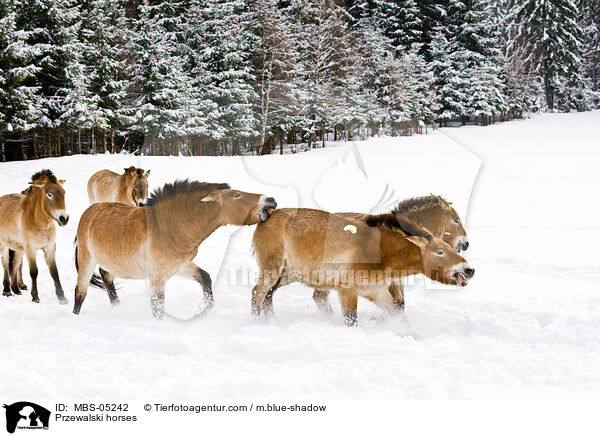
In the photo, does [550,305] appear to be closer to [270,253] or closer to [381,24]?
[270,253]

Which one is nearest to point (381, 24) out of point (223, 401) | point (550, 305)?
point (550, 305)

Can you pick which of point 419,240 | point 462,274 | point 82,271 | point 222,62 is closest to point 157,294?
point 82,271

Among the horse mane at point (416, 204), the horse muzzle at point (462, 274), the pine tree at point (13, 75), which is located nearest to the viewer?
the horse muzzle at point (462, 274)

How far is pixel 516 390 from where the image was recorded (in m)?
2.88

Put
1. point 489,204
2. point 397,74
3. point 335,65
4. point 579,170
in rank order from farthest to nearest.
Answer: point 397,74 → point 335,65 → point 579,170 → point 489,204

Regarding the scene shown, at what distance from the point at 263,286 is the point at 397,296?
4.50 feet

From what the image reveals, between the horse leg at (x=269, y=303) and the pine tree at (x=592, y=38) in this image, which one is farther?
the pine tree at (x=592, y=38)

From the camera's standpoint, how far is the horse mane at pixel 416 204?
4.41 meters

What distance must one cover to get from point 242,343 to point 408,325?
5.30 ft

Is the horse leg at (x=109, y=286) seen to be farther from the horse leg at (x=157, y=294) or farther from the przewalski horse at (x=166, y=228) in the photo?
the horse leg at (x=157, y=294)

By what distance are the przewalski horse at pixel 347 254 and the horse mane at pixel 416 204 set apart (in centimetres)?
18

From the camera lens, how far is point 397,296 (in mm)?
4574

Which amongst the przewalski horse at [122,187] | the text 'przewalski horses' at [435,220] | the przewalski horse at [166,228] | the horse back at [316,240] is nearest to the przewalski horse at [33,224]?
→ the przewalski horse at [166,228]

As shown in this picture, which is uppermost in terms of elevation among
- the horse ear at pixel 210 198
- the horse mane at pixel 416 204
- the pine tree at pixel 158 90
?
the pine tree at pixel 158 90
